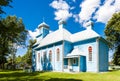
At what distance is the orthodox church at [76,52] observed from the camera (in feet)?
93.2

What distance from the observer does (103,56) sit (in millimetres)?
29469

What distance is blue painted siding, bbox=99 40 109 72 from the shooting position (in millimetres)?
28663

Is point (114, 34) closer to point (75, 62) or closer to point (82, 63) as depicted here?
point (75, 62)

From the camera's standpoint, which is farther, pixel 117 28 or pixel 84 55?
pixel 117 28

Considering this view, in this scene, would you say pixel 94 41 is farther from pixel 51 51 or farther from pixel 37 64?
pixel 37 64

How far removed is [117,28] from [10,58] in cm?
3530

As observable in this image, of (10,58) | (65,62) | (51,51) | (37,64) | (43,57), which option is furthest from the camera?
(10,58)

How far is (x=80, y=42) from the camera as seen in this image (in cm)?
3078

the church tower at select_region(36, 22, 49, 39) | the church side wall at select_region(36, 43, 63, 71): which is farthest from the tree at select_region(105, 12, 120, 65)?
the church side wall at select_region(36, 43, 63, 71)

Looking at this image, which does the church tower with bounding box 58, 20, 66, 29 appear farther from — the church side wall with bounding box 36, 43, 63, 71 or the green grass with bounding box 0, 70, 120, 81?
the green grass with bounding box 0, 70, 120, 81

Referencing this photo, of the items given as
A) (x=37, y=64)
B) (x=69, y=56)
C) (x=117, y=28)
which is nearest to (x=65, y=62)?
(x=69, y=56)

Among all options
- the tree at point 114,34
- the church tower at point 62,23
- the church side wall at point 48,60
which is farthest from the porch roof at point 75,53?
the tree at point 114,34

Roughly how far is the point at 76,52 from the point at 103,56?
165 inches

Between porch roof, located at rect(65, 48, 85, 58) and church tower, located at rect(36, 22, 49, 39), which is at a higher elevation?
church tower, located at rect(36, 22, 49, 39)
